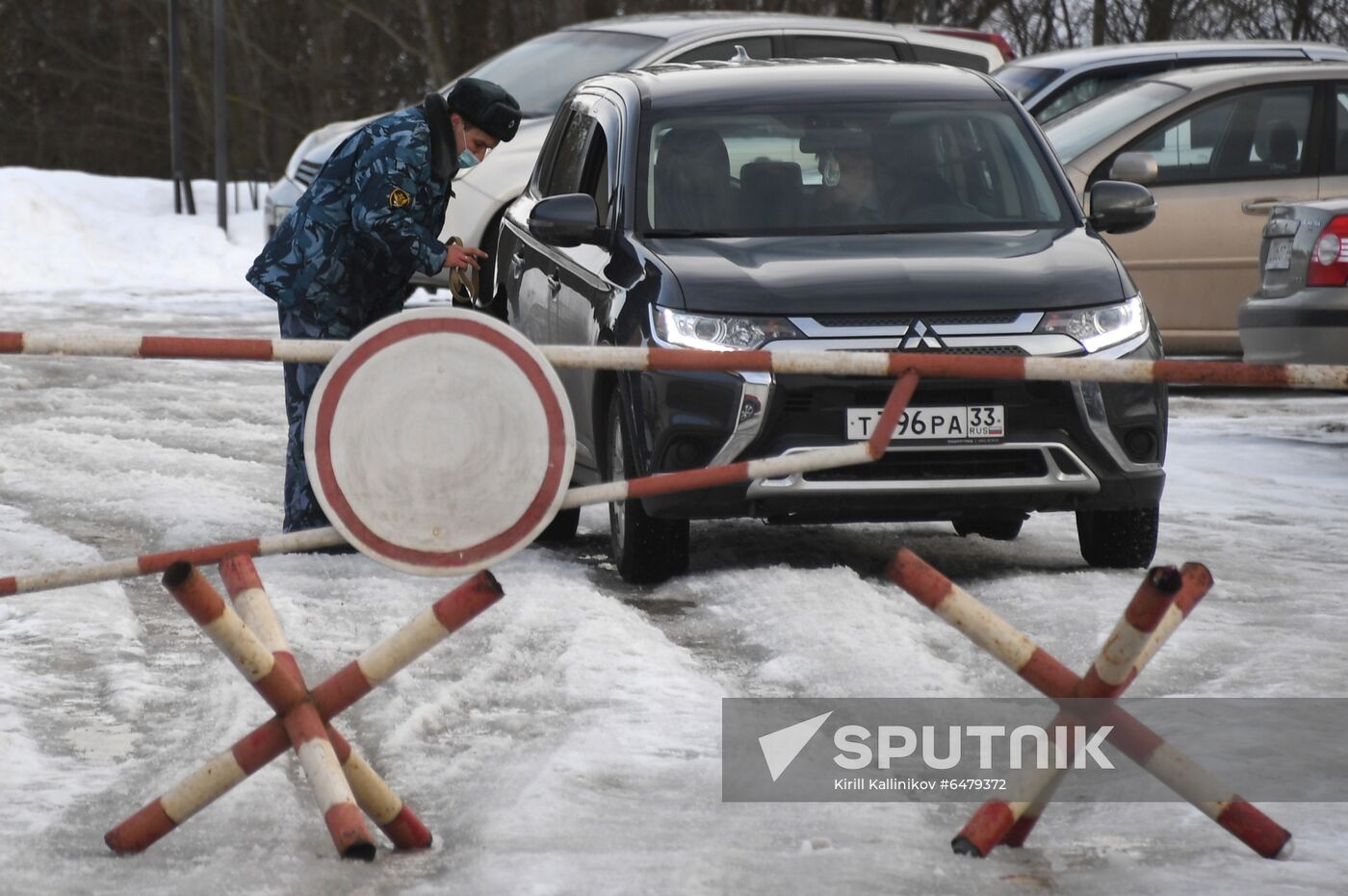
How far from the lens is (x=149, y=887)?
4055 mm

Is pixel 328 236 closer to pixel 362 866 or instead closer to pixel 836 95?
pixel 836 95

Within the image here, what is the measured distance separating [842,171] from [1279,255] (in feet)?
10.6

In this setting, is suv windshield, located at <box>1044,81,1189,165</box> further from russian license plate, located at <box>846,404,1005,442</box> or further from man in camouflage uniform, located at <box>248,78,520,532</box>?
russian license plate, located at <box>846,404,1005,442</box>

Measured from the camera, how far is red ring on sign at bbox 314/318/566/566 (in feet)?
14.0

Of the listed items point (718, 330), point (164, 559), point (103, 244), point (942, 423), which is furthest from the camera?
point (103, 244)

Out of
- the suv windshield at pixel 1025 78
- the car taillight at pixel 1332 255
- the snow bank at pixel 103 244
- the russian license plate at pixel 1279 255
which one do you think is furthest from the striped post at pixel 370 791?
the snow bank at pixel 103 244

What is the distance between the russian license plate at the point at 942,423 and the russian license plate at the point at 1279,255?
3905 mm

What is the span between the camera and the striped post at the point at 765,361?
14.5ft

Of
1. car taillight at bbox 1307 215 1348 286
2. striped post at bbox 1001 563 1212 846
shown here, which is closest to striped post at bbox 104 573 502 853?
striped post at bbox 1001 563 1212 846

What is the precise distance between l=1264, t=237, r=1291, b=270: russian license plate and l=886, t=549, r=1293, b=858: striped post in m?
6.40

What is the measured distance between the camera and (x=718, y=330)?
271 inches

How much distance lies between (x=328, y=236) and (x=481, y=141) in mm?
Answer: 617

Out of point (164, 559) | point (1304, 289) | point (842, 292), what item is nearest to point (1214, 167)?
point (1304, 289)

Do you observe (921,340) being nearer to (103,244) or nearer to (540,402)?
(540,402)
